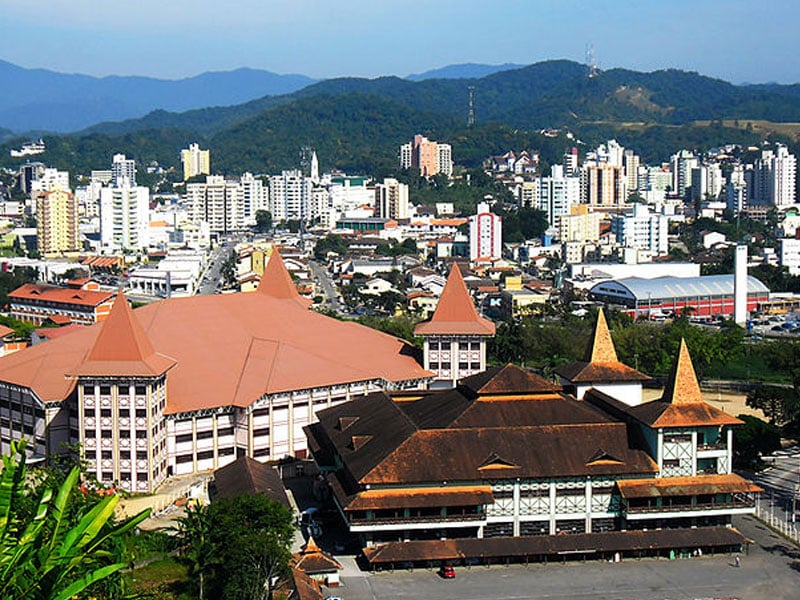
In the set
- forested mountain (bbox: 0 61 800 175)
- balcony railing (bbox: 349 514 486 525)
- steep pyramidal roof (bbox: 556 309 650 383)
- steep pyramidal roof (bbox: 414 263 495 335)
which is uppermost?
forested mountain (bbox: 0 61 800 175)

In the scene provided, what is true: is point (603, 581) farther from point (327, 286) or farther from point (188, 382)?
point (327, 286)

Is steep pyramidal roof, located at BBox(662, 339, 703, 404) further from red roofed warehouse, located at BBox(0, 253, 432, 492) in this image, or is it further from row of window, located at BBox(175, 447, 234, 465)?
row of window, located at BBox(175, 447, 234, 465)

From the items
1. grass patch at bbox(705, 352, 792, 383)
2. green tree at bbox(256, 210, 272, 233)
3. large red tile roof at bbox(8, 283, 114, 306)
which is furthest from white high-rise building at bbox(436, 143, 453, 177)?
grass patch at bbox(705, 352, 792, 383)

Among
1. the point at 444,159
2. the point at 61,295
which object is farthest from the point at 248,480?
the point at 444,159

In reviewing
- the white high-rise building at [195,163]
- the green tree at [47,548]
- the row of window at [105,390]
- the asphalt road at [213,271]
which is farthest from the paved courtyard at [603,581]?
the white high-rise building at [195,163]

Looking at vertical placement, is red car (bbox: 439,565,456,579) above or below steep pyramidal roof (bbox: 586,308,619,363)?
below

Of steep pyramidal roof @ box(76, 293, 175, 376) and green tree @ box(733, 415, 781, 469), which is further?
green tree @ box(733, 415, 781, 469)

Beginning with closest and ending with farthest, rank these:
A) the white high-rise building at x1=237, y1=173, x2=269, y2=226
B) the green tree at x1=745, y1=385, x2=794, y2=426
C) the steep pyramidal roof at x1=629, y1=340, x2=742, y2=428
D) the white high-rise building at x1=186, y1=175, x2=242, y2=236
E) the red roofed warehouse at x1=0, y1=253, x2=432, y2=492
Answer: the steep pyramidal roof at x1=629, y1=340, x2=742, y2=428 → the red roofed warehouse at x1=0, y1=253, x2=432, y2=492 → the green tree at x1=745, y1=385, x2=794, y2=426 → the white high-rise building at x1=186, y1=175, x2=242, y2=236 → the white high-rise building at x1=237, y1=173, x2=269, y2=226

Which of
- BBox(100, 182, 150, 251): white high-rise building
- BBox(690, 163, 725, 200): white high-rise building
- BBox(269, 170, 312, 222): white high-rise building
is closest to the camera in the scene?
BBox(100, 182, 150, 251): white high-rise building
